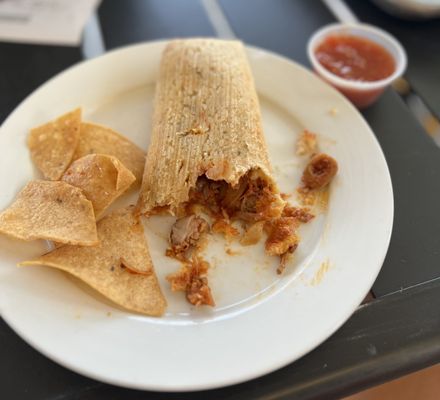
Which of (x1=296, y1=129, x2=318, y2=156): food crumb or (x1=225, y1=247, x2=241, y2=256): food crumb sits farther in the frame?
(x1=296, y1=129, x2=318, y2=156): food crumb

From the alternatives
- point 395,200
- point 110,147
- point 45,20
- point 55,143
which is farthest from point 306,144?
point 45,20

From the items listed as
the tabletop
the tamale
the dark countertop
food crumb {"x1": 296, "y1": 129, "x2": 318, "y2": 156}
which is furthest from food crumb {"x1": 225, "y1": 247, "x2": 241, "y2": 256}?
the dark countertop

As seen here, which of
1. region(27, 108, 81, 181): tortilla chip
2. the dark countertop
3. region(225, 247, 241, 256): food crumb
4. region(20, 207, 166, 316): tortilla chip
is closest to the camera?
region(20, 207, 166, 316): tortilla chip

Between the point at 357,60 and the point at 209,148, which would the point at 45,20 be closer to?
the point at 209,148

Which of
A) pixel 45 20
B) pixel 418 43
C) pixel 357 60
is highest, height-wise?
pixel 45 20

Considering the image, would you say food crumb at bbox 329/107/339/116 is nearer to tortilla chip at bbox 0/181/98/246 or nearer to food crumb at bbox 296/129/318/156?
food crumb at bbox 296/129/318/156
